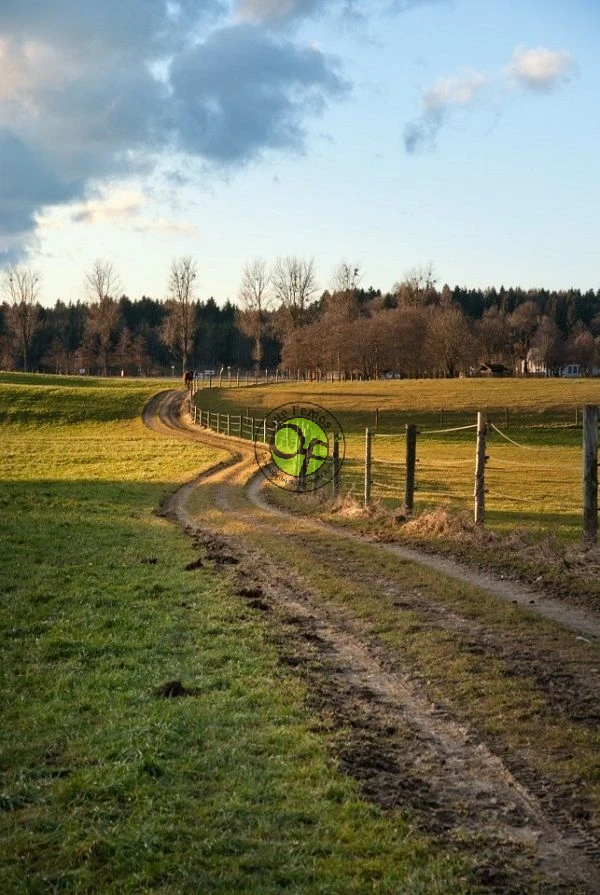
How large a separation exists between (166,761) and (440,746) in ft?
6.39

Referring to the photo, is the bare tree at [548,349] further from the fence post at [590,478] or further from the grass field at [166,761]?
the grass field at [166,761]

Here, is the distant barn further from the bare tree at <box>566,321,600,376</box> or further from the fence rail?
the fence rail

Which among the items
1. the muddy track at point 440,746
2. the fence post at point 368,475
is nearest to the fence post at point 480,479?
the muddy track at point 440,746

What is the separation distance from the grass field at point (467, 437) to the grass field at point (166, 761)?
25.7ft

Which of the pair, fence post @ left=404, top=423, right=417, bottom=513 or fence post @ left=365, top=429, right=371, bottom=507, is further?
fence post @ left=365, top=429, right=371, bottom=507

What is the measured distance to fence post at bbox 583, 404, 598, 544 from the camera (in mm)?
12861

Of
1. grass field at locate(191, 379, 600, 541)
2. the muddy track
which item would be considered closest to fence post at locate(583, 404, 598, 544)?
grass field at locate(191, 379, 600, 541)

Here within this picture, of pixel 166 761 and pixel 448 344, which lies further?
pixel 448 344

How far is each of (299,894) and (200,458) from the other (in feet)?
112

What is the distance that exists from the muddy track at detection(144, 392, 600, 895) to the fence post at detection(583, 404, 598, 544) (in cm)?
200

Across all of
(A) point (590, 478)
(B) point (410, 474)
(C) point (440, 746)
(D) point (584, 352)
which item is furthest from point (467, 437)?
(D) point (584, 352)

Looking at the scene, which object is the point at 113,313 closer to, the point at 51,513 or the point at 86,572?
the point at 51,513

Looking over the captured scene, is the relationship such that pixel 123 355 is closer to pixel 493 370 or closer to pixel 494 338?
pixel 493 370

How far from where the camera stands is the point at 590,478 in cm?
1291
